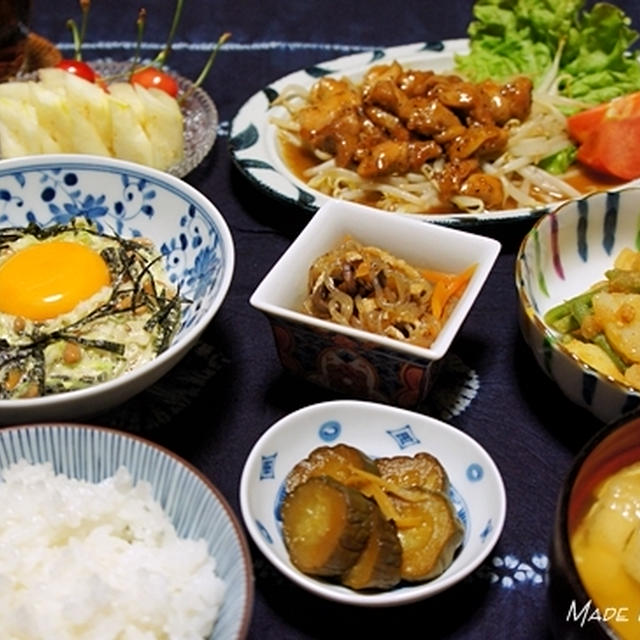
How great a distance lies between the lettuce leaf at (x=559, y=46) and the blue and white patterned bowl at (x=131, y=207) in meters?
1.54

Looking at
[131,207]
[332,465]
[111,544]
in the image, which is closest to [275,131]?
[131,207]

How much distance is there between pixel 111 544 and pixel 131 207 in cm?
115

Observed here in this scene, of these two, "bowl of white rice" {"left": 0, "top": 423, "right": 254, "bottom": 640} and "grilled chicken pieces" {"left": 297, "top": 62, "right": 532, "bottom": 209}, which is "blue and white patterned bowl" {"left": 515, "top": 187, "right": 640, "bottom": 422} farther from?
"bowl of white rice" {"left": 0, "top": 423, "right": 254, "bottom": 640}

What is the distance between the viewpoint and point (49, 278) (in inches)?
91.6

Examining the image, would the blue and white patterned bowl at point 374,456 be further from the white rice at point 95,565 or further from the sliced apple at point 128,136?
the sliced apple at point 128,136

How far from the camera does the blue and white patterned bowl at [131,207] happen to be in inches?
93.3

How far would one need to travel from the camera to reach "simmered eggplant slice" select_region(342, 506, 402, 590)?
64.8 inches

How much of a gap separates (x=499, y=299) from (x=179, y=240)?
92 centimetres

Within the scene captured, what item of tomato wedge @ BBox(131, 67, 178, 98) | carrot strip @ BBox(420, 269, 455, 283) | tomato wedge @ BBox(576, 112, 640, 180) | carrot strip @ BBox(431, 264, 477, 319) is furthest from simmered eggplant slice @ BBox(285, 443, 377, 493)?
tomato wedge @ BBox(131, 67, 178, 98)

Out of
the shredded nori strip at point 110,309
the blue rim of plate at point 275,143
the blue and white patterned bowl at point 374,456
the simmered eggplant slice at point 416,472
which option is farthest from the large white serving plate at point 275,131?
the simmered eggplant slice at point 416,472

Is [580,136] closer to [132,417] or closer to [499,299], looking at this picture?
[499,299]

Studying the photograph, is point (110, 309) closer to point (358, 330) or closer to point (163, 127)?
point (358, 330)

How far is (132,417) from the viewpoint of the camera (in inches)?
86.7

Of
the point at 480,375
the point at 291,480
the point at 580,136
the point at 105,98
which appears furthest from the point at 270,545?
the point at 580,136
